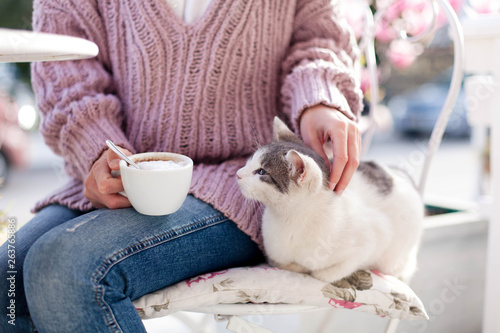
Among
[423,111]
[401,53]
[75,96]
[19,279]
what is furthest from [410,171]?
[423,111]

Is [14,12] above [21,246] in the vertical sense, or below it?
above

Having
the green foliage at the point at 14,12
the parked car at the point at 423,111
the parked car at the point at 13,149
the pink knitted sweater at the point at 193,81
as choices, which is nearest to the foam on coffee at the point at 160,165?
the pink knitted sweater at the point at 193,81

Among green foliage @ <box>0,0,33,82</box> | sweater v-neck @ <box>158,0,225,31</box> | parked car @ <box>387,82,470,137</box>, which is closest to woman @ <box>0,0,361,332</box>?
sweater v-neck @ <box>158,0,225,31</box>

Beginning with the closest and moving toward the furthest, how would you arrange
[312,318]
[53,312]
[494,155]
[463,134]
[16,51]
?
[16,51] < [53,312] < [494,155] < [312,318] < [463,134]

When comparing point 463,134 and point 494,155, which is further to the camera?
point 463,134

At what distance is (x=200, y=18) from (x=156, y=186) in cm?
37

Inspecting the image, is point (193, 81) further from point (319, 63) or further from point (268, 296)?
point (268, 296)

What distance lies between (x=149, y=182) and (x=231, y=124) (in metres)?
0.31

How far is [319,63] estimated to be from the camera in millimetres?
815

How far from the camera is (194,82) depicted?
0.81m

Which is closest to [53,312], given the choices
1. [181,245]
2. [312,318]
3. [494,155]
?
[181,245]

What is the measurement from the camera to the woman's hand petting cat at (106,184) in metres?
0.66

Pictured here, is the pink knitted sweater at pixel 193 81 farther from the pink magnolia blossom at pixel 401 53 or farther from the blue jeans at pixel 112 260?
the pink magnolia blossom at pixel 401 53

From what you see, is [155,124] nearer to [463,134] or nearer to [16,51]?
[16,51]
